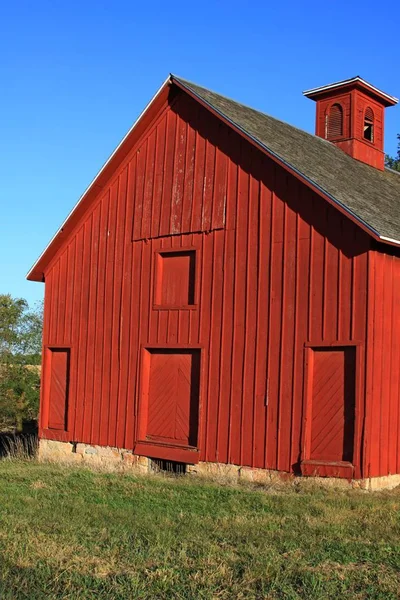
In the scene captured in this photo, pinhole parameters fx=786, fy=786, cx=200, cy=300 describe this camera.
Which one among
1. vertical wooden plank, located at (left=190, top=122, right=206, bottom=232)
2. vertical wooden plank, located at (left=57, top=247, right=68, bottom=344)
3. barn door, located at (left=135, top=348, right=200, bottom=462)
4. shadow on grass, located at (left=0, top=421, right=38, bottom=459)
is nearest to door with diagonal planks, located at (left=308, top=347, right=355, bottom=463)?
barn door, located at (left=135, top=348, right=200, bottom=462)

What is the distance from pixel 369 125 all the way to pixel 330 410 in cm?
958

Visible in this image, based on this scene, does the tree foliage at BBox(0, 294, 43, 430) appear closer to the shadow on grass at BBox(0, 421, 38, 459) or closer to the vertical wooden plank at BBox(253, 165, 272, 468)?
the shadow on grass at BBox(0, 421, 38, 459)

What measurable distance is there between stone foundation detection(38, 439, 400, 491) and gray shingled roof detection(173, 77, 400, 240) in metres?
4.00

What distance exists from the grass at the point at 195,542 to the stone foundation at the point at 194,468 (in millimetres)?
389

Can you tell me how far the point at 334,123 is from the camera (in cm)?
1947

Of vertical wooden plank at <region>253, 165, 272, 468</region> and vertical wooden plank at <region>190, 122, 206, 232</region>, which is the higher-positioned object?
vertical wooden plank at <region>190, 122, 206, 232</region>

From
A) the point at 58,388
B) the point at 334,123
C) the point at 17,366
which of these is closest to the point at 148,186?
the point at 58,388

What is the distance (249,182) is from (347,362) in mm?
3878

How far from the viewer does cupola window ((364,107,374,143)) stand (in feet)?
64.7

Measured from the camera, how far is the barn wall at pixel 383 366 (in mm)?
12586

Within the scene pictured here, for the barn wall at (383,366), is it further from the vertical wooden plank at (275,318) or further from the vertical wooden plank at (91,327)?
the vertical wooden plank at (91,327)

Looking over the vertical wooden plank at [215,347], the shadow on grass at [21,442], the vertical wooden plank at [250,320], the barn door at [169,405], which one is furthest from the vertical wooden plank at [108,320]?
the vertical wooden plank at [250,320]

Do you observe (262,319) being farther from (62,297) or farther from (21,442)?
(21,442)

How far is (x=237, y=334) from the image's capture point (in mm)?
14289
